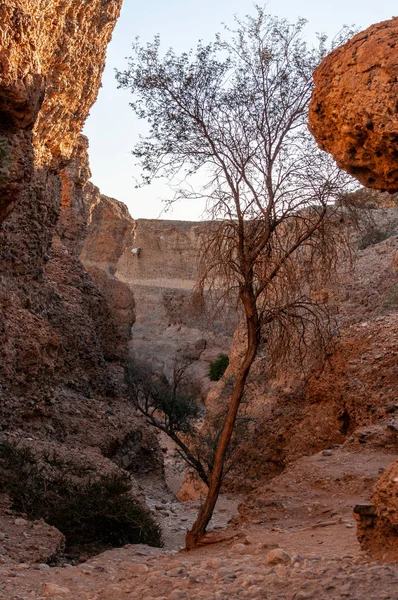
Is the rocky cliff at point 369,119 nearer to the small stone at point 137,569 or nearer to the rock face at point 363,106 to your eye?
the rock face at point 363,106

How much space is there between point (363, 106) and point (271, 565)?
332 cm

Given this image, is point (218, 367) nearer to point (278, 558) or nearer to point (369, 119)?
point (369, 119)

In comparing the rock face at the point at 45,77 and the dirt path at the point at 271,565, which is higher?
the rock face at the point at 45,77

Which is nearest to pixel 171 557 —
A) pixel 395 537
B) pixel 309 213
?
pixel 395 537

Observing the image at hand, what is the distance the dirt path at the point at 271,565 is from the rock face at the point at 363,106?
114 inches

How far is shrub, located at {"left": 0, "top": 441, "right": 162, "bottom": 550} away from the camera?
25.1ft

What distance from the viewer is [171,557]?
20.5 ft

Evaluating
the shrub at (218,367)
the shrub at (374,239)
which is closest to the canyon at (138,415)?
the shrub at (374,239)

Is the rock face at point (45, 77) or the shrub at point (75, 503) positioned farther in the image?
the shrub at point (75, 503)

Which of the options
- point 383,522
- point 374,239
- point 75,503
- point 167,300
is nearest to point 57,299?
point 75,503

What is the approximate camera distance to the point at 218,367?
29219 millimetres

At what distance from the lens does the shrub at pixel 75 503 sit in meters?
7.65

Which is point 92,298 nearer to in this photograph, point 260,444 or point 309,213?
point 260,444

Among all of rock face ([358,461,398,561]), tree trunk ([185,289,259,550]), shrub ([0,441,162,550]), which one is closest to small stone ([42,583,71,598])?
rock face ([358,461,398,561])
